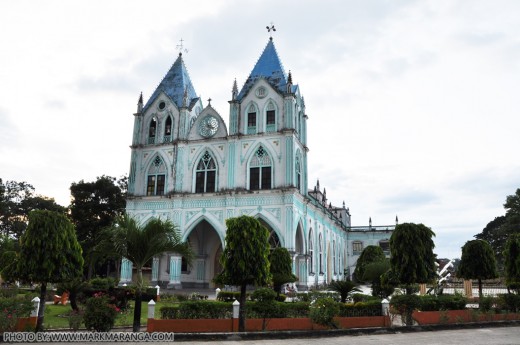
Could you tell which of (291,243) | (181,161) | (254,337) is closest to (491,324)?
(254,337)

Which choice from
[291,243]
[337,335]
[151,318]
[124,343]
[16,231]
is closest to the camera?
[124,343]

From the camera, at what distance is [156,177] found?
3422 centimetres

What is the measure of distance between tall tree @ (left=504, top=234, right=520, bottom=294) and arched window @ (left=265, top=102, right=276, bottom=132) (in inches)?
688

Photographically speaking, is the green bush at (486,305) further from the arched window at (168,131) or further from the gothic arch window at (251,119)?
the arched window at (168,131)

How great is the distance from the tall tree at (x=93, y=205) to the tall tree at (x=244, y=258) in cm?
2775

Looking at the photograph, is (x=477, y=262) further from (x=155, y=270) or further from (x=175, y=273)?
(x=155, y=270)

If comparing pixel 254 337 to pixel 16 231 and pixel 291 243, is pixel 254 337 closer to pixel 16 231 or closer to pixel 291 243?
pixel 291 243

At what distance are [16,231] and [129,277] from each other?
22.4 metres

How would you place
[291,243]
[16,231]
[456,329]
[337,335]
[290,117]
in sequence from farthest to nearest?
[16,231] → [290,117] → [291,243] → [456,329] → [337,335]

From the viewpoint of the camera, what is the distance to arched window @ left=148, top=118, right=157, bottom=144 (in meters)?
35.2

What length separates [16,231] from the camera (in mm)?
47344

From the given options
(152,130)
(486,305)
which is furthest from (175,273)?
(486,305)

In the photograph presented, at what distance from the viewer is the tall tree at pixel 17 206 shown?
155 feet

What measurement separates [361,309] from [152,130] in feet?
84.9
